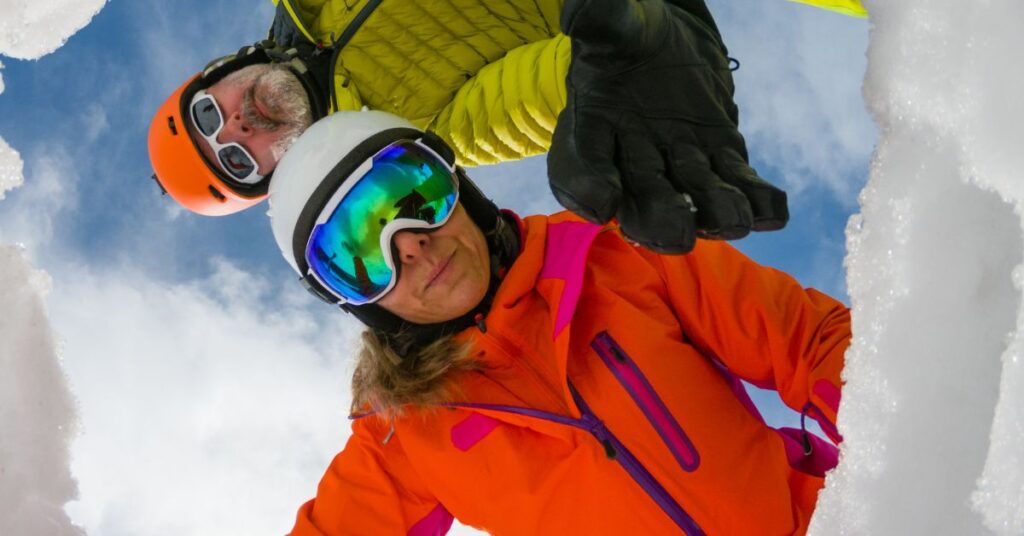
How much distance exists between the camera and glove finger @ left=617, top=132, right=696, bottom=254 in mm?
1388

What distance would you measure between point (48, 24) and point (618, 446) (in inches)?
63.5

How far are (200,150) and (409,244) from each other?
161 cm

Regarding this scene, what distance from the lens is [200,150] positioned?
3.29 metres

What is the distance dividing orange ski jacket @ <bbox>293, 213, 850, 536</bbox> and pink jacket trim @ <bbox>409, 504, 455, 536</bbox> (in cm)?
5

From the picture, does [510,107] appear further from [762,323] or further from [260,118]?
[762,323]

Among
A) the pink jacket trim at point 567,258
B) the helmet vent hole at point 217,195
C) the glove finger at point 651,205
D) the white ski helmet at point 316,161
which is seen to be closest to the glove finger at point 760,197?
the glove finger at point 651,205

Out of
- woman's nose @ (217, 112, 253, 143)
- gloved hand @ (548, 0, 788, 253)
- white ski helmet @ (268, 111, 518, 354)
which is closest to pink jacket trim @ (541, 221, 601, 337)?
white ski helmet @ (268, 111, 518, 354)

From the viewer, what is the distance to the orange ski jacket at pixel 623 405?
181 cm

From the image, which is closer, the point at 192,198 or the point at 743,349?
the point at 743,349

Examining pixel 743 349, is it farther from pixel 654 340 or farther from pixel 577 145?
pixel 577 145

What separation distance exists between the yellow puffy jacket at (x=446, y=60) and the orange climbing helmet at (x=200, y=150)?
0.38 ft

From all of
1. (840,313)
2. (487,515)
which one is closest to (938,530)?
(840,313)

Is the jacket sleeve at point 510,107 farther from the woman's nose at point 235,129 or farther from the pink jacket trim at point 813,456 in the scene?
the pink jacket trim at point 813,456

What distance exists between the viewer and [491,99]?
9.91 feet
